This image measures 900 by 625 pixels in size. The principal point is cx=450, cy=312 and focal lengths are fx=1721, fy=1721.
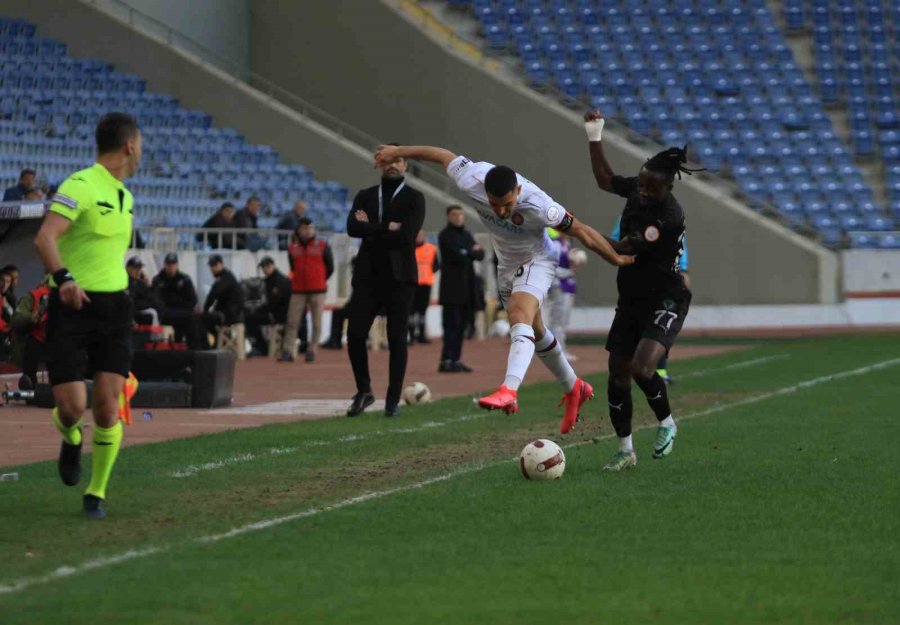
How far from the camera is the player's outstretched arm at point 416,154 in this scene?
39.0ft

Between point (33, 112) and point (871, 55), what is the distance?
64.8 feet

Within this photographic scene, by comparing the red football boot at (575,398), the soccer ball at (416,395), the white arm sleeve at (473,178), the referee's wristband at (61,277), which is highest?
the white arm sleeve at (473,178)

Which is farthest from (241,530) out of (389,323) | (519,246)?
(389,323)

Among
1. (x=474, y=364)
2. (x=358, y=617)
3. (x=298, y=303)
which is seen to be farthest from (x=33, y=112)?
(x=358, y=617)

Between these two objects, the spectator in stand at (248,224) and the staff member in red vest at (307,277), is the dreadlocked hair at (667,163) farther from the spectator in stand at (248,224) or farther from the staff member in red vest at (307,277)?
the spectator in stand at (248,224)

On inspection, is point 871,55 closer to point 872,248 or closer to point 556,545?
point 872,248

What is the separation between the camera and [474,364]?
2419 cm

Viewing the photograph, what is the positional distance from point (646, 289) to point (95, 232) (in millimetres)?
3682

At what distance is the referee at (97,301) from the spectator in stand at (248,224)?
18550 mm

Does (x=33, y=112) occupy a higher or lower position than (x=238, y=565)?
higher

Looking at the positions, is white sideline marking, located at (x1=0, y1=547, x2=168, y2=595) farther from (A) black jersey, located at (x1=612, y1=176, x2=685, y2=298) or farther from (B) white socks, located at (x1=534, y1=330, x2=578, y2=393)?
(B) white socks, located at (x1=534, y1=330, x2=578, y2=393)

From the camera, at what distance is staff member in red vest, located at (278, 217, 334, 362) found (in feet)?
83.7

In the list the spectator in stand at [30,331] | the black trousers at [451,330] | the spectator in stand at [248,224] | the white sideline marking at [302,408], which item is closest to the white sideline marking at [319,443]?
the white sideline marking at [302,408]

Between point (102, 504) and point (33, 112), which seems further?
point (33, 112)
